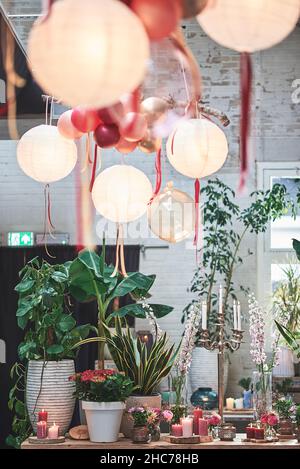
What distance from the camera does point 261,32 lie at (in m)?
2.46

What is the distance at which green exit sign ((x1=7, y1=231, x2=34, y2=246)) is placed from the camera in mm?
10016

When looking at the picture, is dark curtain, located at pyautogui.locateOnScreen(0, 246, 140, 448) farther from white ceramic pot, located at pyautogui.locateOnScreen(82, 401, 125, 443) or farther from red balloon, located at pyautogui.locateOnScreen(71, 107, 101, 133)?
red balloon, located at pyautogui.locateOnScreen(71, 107, 101, 133)

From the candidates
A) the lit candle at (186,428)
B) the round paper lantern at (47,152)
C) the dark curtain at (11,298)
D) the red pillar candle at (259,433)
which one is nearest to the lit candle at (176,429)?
the lit candle at (186,428)

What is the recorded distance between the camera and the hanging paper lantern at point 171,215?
4.44 metres

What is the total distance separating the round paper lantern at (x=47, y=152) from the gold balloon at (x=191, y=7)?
176cm

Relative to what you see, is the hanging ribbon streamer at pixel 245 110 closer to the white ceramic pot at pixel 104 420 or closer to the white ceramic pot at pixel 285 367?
the white ceramic pot at pixel 104 420

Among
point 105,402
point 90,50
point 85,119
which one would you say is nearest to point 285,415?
point 105,402

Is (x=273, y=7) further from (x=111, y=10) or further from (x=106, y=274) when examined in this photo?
(x=106, y=274)

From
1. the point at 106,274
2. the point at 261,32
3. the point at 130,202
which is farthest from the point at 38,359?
the point at 261,32

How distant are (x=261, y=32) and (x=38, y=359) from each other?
3.87m

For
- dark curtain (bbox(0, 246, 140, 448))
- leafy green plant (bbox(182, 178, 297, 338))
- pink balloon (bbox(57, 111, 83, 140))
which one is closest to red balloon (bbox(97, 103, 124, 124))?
pink balloon (bbox(57, 111, 83, 140))

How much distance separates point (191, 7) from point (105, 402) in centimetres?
334

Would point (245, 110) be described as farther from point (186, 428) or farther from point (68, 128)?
point (186, 428)

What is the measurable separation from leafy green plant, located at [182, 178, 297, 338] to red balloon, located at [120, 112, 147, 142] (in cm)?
634
